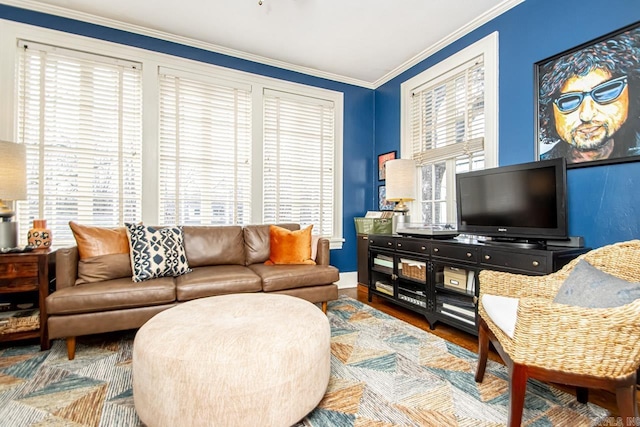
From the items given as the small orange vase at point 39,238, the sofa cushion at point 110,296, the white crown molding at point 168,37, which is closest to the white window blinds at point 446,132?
the white crown molding at point 168,37

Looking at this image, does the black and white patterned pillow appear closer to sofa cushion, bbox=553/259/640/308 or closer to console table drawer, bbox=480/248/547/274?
console table drawer, bbox=480/248/547/274

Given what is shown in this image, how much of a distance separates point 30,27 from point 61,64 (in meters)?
0.35

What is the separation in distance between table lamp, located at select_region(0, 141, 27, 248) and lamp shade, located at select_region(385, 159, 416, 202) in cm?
328

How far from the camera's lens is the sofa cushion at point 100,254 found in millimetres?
2293

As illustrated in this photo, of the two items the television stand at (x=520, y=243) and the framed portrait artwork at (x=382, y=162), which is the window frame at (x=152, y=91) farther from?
the television stand at (x=520, y=243)

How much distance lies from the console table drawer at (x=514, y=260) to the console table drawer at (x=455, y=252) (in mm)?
76

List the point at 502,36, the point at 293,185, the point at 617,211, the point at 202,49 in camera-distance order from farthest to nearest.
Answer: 1. the point at 293,185
2. the point at 202,49
3. the point at 502,36
4. the point at 617,211

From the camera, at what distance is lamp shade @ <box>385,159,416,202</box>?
10.8ft

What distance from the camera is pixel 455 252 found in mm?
2467

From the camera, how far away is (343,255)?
4.18 m

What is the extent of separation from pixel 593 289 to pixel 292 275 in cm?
201

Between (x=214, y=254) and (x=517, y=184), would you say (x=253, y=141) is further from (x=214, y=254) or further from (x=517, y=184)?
(x=517, y=184)

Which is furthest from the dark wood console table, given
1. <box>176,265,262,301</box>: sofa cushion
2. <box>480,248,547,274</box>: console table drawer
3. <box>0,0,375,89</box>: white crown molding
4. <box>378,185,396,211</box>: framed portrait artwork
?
<box>0,0,375,89</box>: white crown molding

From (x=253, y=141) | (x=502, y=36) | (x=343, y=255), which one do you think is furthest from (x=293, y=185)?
(x=502, y=36)
